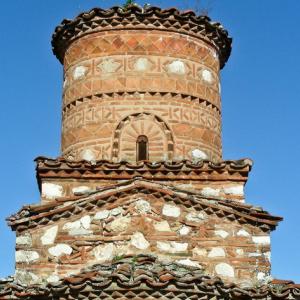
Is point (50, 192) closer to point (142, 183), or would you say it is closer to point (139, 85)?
point (142, 183)

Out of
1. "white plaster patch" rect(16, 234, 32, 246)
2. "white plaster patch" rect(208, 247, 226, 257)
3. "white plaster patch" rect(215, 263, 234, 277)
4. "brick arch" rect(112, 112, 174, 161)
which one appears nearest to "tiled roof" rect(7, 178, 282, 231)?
"white plaster patch" rect(16, 234, 32, 246)

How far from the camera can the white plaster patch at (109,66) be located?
14039mm

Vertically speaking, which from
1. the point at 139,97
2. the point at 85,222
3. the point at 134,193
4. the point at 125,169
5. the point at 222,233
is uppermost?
the point at 139,97

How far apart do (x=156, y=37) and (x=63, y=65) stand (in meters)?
2.10

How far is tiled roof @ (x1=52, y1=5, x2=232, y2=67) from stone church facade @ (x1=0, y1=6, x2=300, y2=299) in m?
0.02

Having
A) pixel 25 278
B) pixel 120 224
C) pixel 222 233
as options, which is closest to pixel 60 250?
pixel 25 278

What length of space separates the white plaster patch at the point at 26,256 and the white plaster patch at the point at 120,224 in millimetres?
1226

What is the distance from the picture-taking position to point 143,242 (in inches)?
456

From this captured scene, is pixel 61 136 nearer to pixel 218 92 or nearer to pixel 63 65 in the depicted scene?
pixel 63 65

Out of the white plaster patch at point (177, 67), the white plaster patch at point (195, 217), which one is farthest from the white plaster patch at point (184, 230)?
the white plaster patch at point (177, 67)

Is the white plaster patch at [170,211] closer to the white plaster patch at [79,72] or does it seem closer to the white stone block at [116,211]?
the white stone block at [116,211]

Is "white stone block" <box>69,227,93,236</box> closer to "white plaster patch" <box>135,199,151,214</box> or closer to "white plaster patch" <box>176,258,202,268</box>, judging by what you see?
"white plaster patch" <box>135,199,151,214</box>

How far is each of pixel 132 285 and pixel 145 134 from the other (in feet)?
13.5

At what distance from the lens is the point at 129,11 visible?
14062mm
